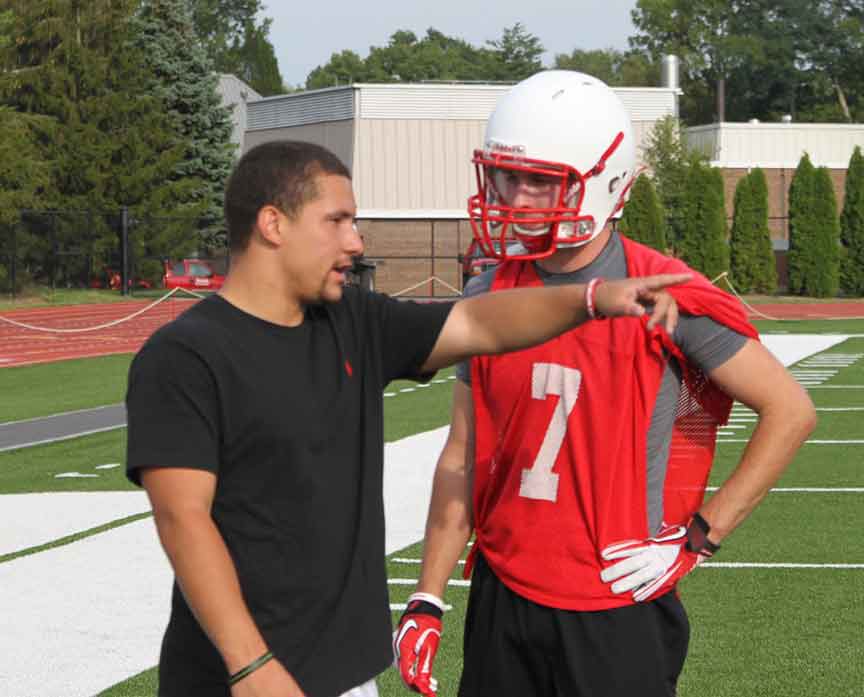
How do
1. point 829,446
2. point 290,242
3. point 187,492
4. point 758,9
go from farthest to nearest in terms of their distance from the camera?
point 758,9 → point 829,446 → point 290,242 → point 187,492

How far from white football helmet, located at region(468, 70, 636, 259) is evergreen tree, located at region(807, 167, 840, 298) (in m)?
42.0

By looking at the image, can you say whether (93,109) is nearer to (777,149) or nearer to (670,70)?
(670,70)

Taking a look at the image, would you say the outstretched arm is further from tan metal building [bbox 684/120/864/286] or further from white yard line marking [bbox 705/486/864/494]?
tan metal building [bbox 684/120/864/286]

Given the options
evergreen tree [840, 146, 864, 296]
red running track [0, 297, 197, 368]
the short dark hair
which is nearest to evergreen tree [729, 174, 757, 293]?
evergreen tree [840, 146, 864, 296]

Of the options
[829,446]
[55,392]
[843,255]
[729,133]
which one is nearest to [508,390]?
[829,446]

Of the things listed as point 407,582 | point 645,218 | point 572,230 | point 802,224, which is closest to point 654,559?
point 572,230

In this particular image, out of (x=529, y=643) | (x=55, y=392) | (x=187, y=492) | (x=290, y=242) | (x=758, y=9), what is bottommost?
(x=55, y=392)

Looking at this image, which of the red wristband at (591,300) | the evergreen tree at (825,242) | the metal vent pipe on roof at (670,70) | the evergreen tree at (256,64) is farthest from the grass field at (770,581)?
the evergreen tree at (256,64)

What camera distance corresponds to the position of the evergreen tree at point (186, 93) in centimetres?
4972

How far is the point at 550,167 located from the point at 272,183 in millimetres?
694

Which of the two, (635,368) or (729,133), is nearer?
(635,368)

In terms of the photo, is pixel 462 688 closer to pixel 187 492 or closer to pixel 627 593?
pixel 627 593

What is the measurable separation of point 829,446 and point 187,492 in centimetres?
990

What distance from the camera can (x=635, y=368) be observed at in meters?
3.39
